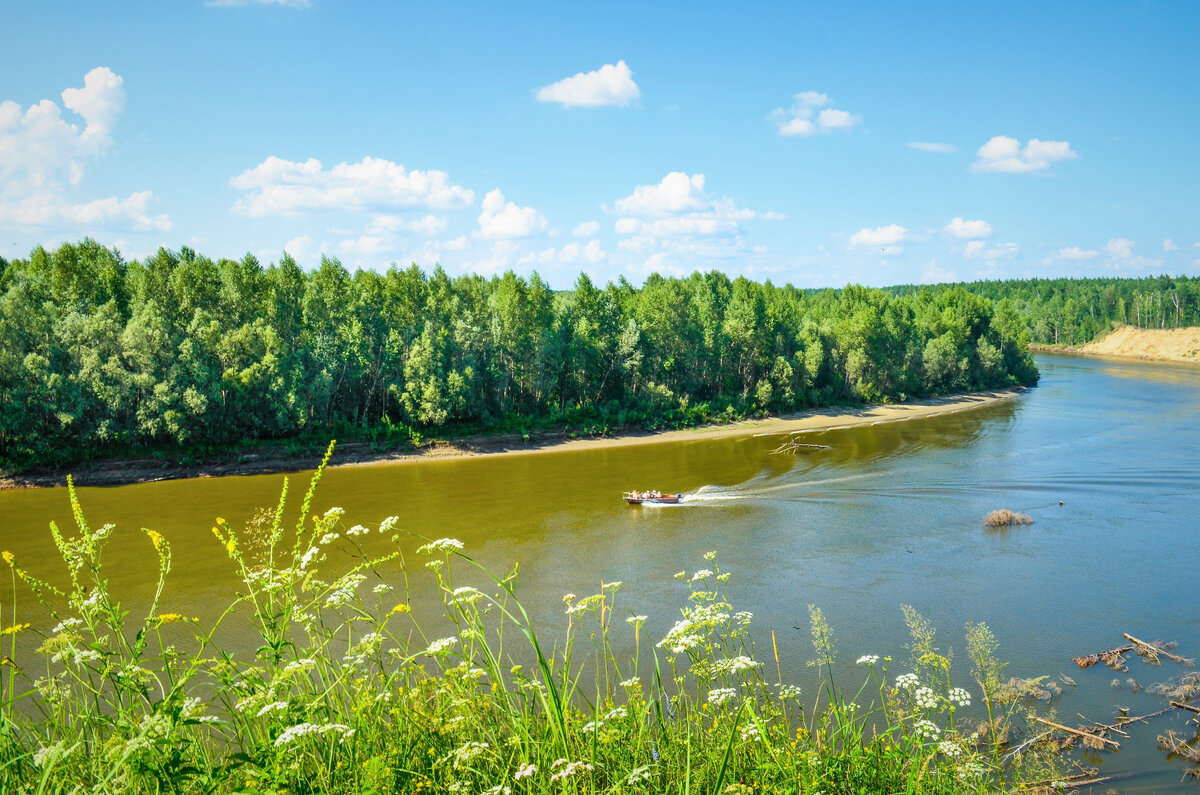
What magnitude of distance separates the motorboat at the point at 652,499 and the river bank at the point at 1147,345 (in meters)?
103

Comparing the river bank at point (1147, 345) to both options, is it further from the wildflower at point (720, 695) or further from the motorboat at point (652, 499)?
the wildflower at point (720, 695)

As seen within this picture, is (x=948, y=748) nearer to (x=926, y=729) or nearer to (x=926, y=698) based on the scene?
(x=926, y=729)

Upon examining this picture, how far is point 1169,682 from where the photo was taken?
13414 millimetres

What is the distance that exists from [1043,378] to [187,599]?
86183 millimetres

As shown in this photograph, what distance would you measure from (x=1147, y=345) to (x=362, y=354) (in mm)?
117917

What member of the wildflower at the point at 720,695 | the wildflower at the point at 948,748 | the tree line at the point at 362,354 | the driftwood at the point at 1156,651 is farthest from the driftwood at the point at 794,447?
the wildflower at the point at 720,695

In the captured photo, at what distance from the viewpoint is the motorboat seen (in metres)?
27.1

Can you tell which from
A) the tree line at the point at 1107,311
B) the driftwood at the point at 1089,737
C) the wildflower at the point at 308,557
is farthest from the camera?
the tree line at the point at 1107,311

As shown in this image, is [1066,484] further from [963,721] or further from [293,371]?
[293,371]

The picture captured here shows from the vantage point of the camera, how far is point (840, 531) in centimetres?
2397

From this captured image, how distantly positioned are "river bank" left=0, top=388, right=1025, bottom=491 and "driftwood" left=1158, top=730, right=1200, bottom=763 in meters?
30.9

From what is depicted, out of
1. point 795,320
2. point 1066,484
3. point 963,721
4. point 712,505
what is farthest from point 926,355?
point 963,721

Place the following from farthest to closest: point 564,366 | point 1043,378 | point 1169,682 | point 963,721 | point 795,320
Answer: point 1043,378 → point 795,320 → point 564,366 → point 1169,682 → point 963,721

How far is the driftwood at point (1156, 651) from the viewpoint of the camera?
14.2 metres
